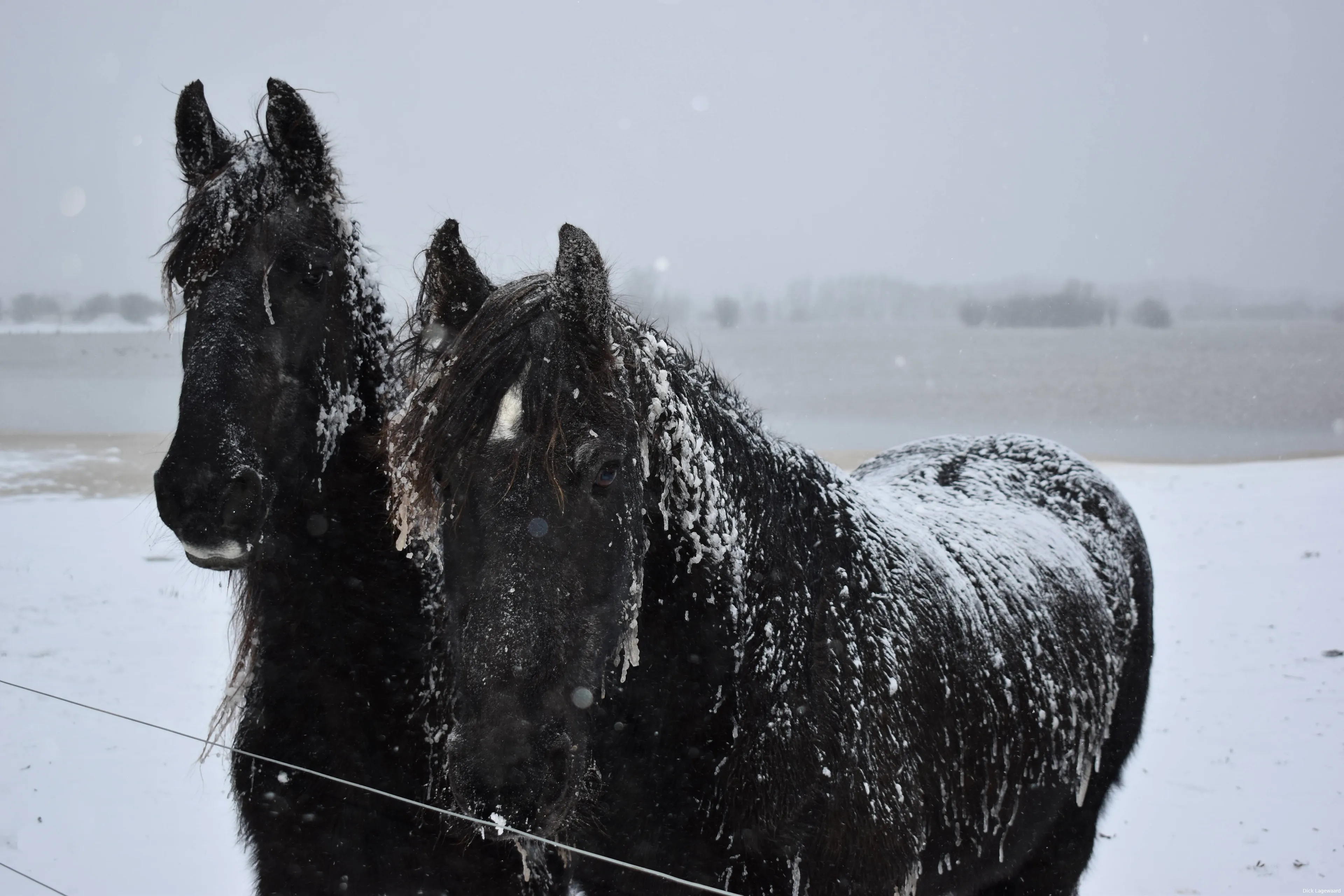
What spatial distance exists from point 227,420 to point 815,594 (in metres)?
1.68

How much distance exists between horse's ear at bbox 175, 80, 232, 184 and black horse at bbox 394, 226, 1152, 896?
5.31 feet

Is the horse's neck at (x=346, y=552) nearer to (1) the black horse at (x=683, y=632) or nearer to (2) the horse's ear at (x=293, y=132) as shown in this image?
(2) the horse's ear at (x=293, y=132)

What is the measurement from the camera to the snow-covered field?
14.7 ft

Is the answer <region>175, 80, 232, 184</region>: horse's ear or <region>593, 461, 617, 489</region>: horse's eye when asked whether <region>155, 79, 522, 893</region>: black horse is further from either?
<region>593, 461, 617, 489</region>: horse's eye

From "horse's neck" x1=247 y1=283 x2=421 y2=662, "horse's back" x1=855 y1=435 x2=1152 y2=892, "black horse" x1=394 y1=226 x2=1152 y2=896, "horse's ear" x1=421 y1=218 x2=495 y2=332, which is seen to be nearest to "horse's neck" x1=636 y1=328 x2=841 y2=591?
"black horse" x1=394 y1=226 x2=1152 y2=896

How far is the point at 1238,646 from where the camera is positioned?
970cm

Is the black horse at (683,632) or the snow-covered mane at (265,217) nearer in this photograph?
the black horse at (683,632)

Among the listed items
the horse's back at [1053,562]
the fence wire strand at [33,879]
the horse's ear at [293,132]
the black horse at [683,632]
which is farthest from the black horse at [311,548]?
the fence wire strand at [33,879]

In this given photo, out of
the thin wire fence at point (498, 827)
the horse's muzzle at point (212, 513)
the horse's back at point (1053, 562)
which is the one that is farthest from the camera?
the horse's back at point (1053, 562)

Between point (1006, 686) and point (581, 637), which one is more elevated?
point (581, 637)

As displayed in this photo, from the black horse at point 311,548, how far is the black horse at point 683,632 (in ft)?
2.64

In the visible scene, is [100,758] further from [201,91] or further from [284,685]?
[201,91]

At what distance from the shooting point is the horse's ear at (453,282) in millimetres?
1898

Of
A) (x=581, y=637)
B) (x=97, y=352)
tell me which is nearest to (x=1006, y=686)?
(x=581, y=637)
